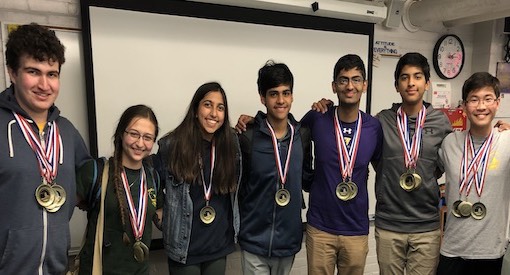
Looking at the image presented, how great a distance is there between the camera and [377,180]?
2.21 m

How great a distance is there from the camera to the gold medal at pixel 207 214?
1.93m

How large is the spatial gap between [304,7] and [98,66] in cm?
165

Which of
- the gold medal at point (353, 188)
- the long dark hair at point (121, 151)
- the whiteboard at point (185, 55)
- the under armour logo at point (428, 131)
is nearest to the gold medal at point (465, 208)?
the under armour logo at point (428, 131)

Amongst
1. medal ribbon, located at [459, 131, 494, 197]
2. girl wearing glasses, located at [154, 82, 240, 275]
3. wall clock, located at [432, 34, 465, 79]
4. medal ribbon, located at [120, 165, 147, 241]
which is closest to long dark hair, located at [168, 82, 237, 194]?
girl wearing glasses, located at [154, 82, 240, 275]

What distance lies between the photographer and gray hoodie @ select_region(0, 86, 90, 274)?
135cm

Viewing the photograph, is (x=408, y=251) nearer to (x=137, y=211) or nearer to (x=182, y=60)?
(x=137, y=211)

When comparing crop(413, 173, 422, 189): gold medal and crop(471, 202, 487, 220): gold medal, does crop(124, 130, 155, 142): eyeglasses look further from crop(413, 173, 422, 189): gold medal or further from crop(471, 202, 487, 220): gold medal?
crop(471, 202, 487, 220): gold medal

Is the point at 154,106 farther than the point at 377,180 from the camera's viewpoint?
Yes

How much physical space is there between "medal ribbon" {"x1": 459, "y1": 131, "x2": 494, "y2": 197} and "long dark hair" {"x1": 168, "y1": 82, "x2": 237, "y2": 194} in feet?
4.08

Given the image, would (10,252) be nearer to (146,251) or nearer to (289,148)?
(146,251)

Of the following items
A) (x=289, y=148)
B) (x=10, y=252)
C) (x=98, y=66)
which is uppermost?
(x=98, y=66)

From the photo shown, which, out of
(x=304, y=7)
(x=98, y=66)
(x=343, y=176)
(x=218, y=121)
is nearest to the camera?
(x=218, y=121)

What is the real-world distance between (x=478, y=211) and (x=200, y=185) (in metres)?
1.48

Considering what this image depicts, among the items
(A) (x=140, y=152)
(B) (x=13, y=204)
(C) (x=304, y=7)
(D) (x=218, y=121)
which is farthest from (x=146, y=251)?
(C) (x=304, y=7)
